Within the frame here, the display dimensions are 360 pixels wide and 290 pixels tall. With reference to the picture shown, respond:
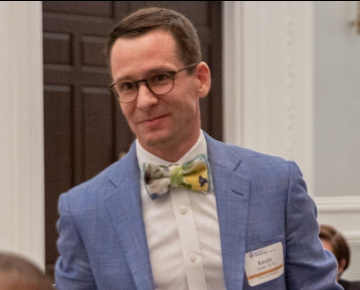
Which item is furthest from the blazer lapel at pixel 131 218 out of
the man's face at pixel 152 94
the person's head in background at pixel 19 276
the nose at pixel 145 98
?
the person's head in background at pixel 19 276

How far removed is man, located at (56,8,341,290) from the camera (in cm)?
130

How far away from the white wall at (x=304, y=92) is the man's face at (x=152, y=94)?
2417mm

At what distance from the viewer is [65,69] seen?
11.5 feet

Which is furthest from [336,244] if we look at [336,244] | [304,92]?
[304,92]

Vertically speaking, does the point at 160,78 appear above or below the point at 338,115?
above

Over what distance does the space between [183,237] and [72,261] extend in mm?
271

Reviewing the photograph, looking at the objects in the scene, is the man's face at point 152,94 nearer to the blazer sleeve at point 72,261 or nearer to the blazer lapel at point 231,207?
the blazer lapel at point 231,207

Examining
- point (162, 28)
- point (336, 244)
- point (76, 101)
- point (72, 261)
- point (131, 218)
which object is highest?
point (162, 28)

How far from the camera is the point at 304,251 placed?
4.49 feet

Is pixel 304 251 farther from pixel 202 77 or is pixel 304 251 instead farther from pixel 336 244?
pixel 336 244

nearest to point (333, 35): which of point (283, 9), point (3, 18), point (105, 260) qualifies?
point (283, 9)

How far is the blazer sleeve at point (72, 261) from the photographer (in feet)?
4.50

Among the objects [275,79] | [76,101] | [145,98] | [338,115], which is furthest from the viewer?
[338,115]

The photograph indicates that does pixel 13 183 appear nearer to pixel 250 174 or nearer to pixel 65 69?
pixel 65 69
